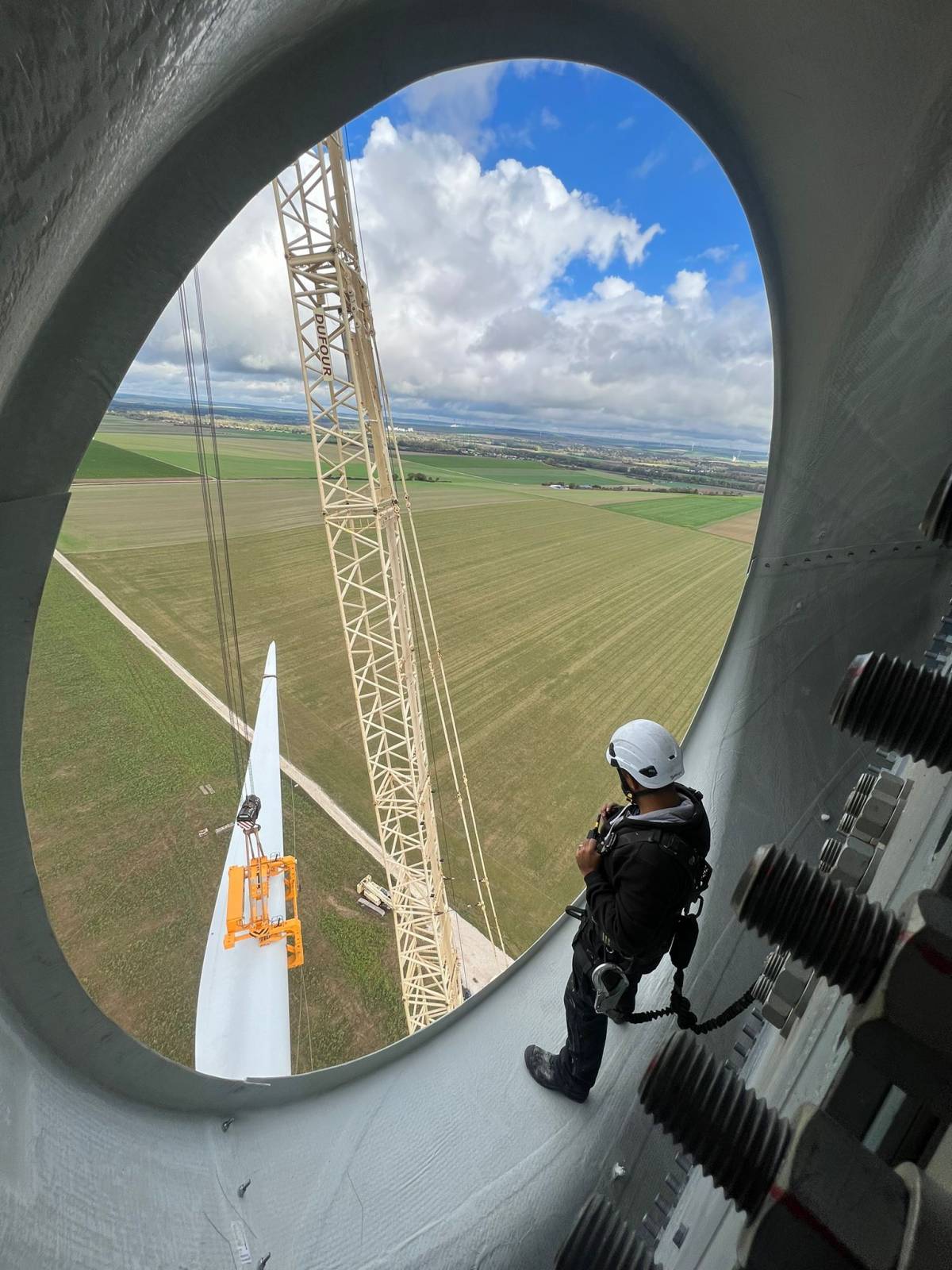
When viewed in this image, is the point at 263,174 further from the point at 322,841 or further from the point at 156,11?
the point at 322,841

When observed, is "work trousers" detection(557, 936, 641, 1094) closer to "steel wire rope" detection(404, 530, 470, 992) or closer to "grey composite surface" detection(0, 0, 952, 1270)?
"grey composite surface" detection(0, 0, 952, 1270)

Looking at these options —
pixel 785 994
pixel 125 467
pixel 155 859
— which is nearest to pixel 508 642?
pixel 155 859

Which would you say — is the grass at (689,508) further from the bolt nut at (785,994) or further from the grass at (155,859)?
the bolt nut at (785,994)

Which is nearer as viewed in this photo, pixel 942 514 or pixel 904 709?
pixel 904 709

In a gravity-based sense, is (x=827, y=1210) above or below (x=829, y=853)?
above

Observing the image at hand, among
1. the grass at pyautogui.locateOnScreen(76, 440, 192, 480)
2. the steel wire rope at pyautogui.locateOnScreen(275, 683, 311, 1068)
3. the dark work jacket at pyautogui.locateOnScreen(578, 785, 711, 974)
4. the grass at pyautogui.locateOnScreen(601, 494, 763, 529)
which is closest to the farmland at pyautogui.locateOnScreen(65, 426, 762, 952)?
the steel wire rope at pyautogui.locateOnScreen(275, 683, 311, 1068)

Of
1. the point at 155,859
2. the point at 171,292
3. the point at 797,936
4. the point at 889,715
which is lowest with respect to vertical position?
the point at 155,859

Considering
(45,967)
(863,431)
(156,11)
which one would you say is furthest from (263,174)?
(863,431)

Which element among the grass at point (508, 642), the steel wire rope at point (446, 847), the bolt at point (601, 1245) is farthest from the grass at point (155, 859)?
the bolt at point (601, 1245)

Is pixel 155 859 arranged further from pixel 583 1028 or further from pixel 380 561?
pixel 583 1028
